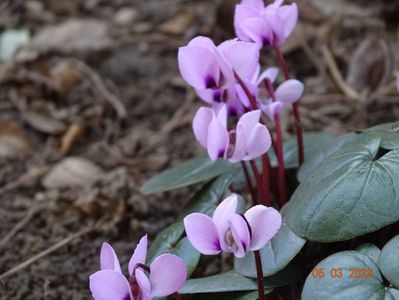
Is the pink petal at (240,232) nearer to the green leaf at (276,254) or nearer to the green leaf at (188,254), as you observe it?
the green leaf at (276,254)

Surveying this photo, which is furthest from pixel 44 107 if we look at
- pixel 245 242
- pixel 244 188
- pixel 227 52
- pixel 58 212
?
pixel 245 242

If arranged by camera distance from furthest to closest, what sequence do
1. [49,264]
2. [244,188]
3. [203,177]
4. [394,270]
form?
[244,188] < [49,264] < [203,177] < [394,270]

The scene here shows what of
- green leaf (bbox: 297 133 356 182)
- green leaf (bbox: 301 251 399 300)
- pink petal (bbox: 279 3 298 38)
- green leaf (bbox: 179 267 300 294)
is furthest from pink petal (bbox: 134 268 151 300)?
pink petal (bbox: 279 3 298 38)

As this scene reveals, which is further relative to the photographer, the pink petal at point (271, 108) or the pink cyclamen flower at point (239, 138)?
the pink petal at point (271, 108)

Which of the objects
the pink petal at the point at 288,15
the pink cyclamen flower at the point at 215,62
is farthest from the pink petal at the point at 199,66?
the pink petal at the point at 288,15

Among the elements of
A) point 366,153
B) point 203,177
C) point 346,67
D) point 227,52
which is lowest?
point 346,67

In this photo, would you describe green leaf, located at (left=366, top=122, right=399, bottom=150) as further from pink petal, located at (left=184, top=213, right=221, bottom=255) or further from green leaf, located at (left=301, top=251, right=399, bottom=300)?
pink petal, located at (left=184, top=213, right=221, bottom=255)

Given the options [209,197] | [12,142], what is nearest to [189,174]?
[209,197]

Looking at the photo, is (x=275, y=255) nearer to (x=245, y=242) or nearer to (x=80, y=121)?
(x=245, y=242)
